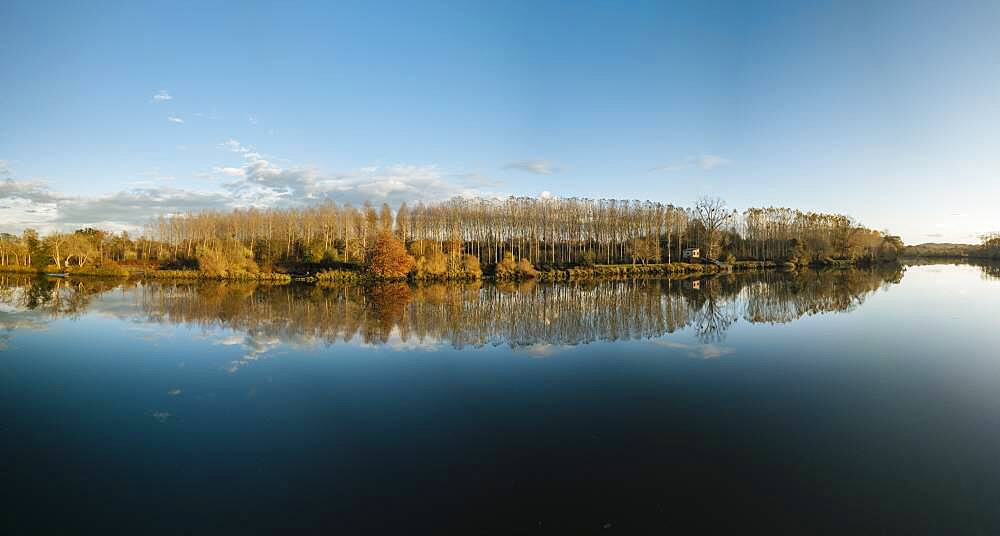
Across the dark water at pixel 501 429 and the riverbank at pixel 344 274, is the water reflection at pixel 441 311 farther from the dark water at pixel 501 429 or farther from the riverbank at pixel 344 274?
the riverbank at pixel 344 274

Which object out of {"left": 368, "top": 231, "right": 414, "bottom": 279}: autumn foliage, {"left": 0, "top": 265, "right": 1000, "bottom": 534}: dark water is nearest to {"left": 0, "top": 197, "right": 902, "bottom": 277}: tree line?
{"left": 368, "top": 231, "right": 414, "bottom": 279}: autumn foliage

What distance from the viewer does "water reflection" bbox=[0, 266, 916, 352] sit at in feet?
58.3

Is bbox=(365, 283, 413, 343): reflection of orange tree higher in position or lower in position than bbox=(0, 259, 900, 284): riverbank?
lower

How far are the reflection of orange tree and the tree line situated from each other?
1404 cm

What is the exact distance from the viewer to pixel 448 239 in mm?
63875

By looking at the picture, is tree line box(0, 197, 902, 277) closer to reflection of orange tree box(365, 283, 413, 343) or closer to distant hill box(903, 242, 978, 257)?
reflection of orange tree box(365, 283, 413, 343)

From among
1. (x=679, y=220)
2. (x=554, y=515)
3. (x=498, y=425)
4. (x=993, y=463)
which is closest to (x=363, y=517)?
(x=554, y=515)

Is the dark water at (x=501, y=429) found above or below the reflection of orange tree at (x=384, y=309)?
below

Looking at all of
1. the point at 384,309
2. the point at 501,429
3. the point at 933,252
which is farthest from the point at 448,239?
the point at 933,252

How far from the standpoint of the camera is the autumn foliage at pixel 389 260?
1890 inches

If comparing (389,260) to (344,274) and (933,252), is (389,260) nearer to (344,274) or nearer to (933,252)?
(344,274)

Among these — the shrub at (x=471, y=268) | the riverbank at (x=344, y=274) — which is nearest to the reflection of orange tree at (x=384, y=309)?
the riverbank at (x=344, y=274)

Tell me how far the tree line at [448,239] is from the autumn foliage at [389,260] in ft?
0.36

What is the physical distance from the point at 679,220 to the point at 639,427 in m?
74.2
